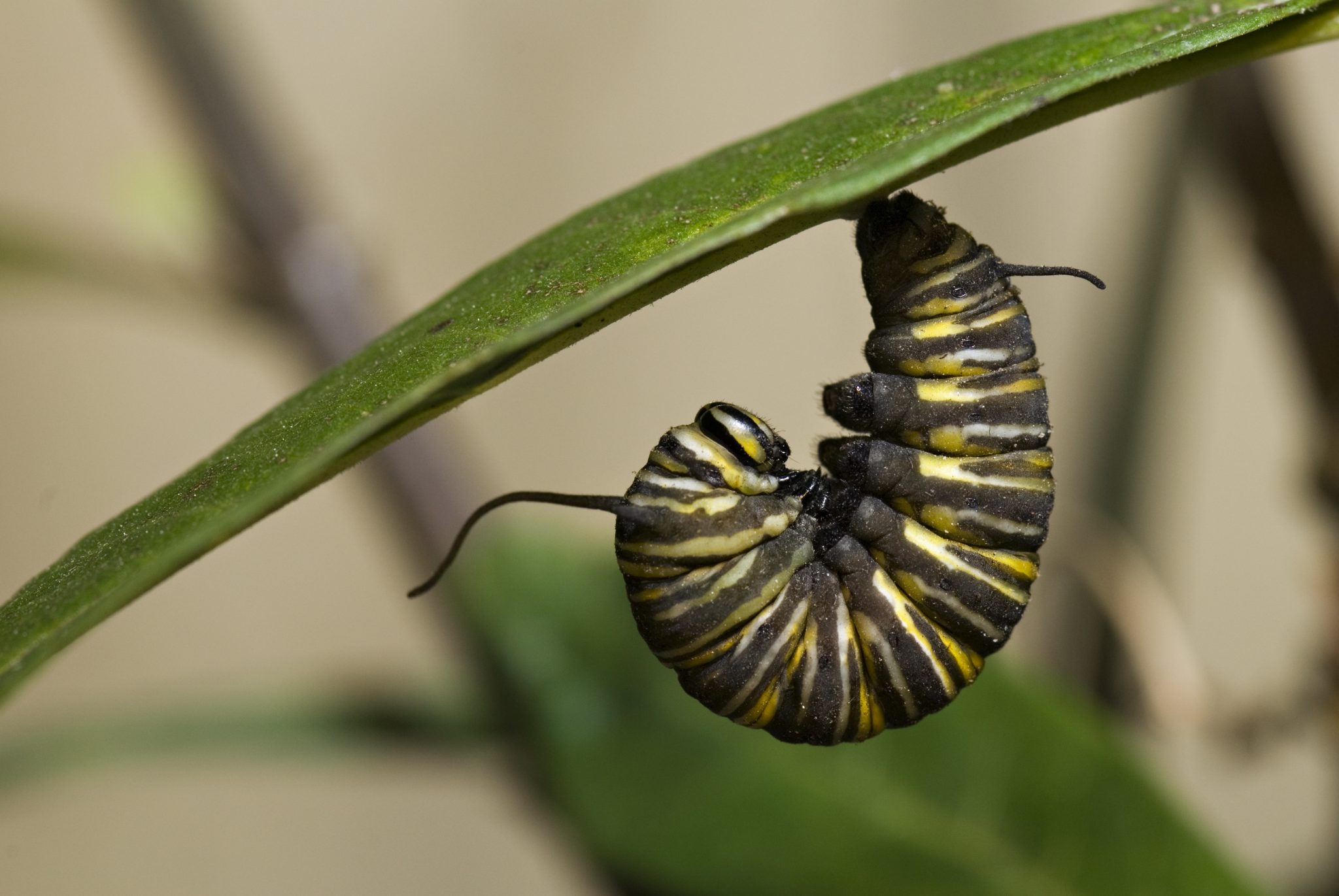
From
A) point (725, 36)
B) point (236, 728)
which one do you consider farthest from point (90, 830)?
point (725, 36)

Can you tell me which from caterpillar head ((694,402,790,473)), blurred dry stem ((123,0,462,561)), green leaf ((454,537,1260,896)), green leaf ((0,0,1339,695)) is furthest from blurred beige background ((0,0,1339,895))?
green leaf ((0,0,1339,695))

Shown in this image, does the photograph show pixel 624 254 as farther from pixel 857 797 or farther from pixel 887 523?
pixel 857 797

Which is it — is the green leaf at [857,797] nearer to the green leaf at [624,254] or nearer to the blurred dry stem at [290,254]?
the blurred dry stem at [290,254]

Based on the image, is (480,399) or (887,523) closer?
(887,523)

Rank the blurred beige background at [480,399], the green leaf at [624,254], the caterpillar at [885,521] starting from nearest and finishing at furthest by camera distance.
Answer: the green leaf at [624,254], the caterpillar at [885,521], the blurred beige background at [480,399]

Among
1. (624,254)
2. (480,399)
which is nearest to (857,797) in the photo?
(624,254)

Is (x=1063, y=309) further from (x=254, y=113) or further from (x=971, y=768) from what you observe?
(x=254, y=113)

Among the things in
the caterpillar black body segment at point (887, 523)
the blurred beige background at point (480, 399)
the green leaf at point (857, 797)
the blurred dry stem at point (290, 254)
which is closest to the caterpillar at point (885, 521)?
the caterpillar black body segment at point (887, 523)
